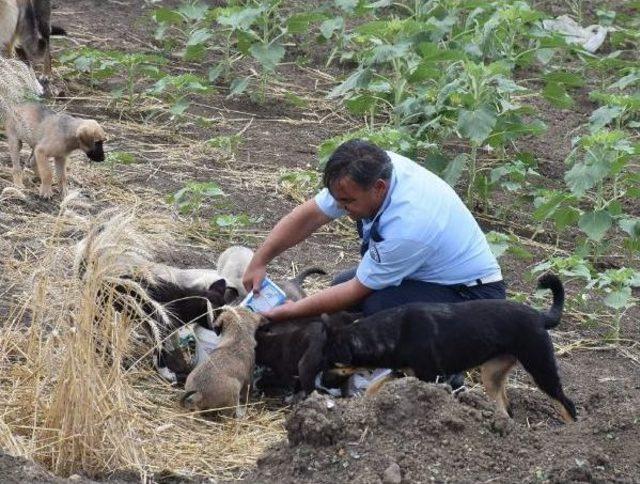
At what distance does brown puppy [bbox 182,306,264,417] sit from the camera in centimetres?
690

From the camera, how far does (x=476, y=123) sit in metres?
9.98

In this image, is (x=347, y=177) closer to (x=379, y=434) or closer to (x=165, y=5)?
(x=379, y=434)

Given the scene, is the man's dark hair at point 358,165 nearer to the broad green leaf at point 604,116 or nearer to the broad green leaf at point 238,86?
the broad green leaf at point 604,116

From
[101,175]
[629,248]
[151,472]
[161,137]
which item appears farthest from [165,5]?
[151,472]

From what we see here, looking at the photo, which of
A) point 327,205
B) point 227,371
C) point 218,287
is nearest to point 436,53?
point 327,205

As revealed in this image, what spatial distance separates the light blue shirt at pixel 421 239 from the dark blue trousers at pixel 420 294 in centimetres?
4

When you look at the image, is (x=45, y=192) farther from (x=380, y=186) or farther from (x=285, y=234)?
(x=380, y=186)

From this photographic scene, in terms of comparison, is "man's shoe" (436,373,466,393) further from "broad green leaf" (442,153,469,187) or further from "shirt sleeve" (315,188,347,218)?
"broad green leaf" (442,153,469,187)

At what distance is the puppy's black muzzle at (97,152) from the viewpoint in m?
9.59

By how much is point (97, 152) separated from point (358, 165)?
341cm

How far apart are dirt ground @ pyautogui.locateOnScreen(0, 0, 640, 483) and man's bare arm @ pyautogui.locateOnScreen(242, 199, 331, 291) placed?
1.18 metres

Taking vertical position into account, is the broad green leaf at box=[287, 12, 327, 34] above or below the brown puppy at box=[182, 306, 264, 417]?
below

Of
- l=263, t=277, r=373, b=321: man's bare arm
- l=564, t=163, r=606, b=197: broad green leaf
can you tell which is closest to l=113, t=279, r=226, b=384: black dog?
l=263, t=277, r=373, b=321: man's bare arm

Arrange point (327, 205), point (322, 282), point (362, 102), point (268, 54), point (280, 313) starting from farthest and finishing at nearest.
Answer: point (268, 54) → point (362, 102) → point (322, 282) → point (327, 205) → point (280, 313)
